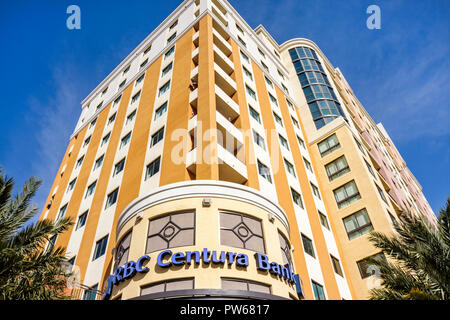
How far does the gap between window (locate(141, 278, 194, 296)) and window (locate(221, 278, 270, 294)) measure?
4.45 feet

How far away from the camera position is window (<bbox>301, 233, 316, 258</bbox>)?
23253 millimetres

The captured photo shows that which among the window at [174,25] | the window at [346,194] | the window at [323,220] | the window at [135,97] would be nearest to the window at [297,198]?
the window at [323,220]

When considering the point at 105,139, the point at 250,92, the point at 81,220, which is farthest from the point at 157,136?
the point at 105,139

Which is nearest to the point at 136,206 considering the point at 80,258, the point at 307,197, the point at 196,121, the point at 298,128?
the point at 196,121

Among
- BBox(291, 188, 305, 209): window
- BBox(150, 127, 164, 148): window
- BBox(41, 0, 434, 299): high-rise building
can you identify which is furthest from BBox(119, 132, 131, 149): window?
BBox(291, 188, 305, 209): window

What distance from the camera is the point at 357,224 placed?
29344mm

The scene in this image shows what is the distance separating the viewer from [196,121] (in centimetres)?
2298

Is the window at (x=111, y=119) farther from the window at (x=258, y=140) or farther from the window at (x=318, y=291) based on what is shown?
the window at (x=318, y=291)

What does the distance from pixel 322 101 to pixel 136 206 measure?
34.4m

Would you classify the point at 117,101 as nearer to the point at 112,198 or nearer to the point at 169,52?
the point at 169,52

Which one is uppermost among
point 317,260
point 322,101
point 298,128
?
point 322,101

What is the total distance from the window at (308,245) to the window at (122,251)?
12.8 metres

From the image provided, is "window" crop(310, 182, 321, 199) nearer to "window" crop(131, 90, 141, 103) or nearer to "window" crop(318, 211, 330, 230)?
"window" crop(318, 211, 330, 230)
